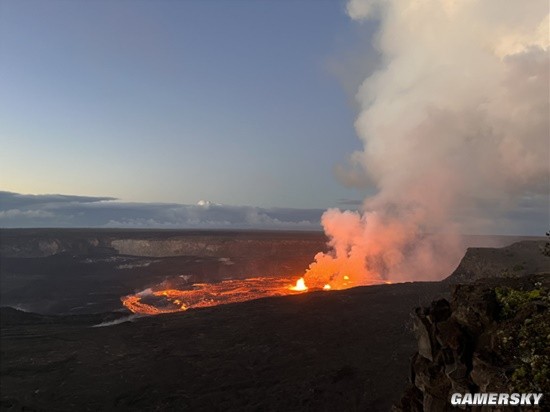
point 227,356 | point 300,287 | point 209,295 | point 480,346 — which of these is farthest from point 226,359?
point 300,287

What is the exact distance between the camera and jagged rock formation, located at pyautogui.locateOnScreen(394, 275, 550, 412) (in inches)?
338

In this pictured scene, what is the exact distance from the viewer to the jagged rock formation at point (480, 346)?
28.2 ft

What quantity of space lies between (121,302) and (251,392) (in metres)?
44.3

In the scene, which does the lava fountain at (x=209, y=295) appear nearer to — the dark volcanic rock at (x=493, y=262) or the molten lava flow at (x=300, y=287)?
the molten lava flow at (x=300, y=287)

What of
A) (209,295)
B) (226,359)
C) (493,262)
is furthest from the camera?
(209,295)

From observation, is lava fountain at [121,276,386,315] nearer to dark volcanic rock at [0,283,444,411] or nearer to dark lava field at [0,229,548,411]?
dark lava field at [0,229,548,411]

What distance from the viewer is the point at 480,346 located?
1031 cm

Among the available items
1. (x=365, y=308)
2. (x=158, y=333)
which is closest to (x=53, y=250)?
(x=158, y=333)

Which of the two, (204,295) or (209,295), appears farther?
(204,295)

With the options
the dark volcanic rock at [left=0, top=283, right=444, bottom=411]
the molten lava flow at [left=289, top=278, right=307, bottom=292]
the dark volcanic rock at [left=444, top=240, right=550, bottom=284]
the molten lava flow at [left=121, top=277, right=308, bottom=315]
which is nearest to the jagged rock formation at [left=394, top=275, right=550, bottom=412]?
the dark volcanic rock at [left=0, top=283, right=444, bottom=411]

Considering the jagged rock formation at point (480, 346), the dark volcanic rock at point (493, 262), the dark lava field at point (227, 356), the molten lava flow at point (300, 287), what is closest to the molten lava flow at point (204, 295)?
the molten lava flow at point (300, 287)

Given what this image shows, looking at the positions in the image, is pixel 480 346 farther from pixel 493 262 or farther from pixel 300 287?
pixel 300 287

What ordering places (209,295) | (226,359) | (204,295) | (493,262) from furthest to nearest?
(204,295) < (209,295) < (493,262) < (226,359)

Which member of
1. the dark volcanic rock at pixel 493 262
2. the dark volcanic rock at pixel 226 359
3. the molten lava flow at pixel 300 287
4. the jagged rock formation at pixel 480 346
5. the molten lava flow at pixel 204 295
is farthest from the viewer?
the molten lava flow at pixel 300 287
